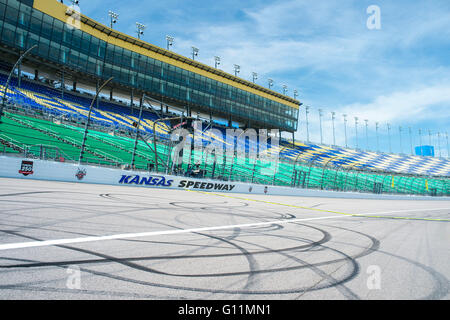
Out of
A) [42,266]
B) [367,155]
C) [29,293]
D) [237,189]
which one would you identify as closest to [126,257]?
[42,266]

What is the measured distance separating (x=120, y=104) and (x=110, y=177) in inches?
1062

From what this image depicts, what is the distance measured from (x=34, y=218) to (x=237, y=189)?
1655cm

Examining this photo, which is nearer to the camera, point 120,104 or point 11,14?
point 11,14

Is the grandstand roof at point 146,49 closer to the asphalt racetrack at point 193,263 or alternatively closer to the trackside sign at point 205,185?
the trackside sign at point 205,185

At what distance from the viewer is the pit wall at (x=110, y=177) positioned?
39.3 feet

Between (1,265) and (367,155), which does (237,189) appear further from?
(367,155)

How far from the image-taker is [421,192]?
40.9 m

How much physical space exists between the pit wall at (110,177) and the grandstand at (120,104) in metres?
0.89

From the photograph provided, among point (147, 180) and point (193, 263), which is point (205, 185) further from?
point (193, 263)

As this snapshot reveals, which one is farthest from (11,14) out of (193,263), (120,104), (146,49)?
(193,263)

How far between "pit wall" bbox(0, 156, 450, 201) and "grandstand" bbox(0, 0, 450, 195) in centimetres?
89

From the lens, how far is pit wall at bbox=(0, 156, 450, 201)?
11969 mm

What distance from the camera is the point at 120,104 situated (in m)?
38.0

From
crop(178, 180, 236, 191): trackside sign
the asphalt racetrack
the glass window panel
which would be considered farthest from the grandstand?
the asphalt racetrack
